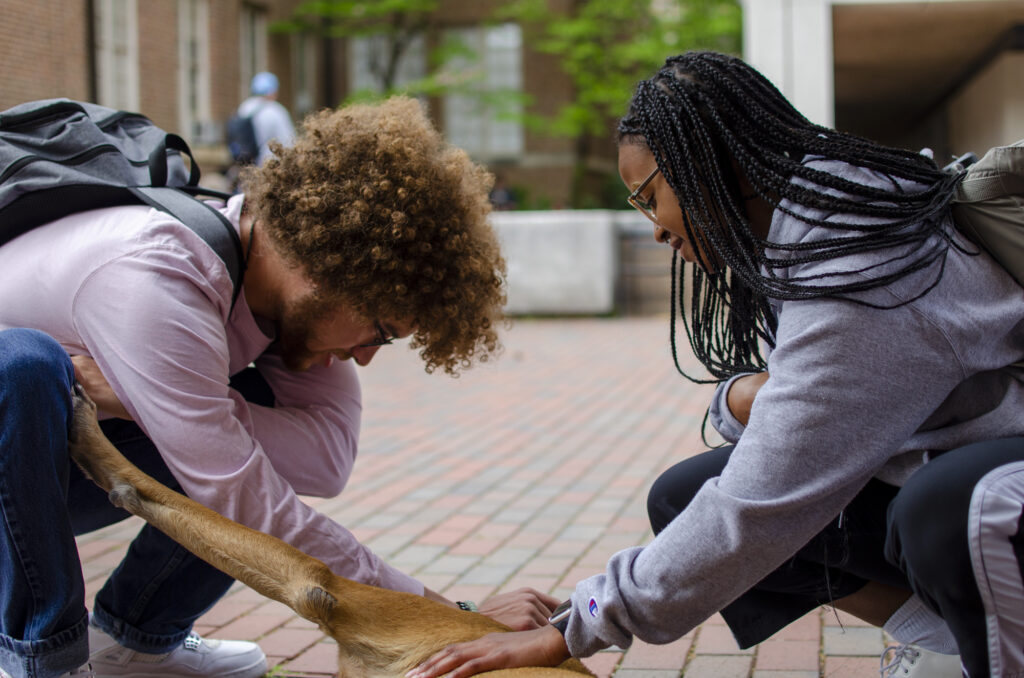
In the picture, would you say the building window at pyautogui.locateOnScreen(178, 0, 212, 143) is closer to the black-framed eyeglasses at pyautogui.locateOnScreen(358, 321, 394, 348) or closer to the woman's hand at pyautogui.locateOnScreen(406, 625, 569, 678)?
the black-framed eyeglasses at pyautogui.locateOnScreen(358, 321, 394, 348)

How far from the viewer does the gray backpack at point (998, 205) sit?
5.70 feet

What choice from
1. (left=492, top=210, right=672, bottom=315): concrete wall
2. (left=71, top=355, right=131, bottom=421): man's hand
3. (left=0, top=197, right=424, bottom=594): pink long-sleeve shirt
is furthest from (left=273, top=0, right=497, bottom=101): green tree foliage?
(left=71, top=355, right=131, bottom=421): man's hand

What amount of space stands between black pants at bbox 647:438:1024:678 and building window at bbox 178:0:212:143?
47.2 feet

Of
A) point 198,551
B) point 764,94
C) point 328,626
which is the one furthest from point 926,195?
point 198,551

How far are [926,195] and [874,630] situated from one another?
1.50 metres

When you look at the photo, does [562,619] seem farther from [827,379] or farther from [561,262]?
[561,262]

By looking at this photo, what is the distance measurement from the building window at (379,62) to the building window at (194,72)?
22.1 feet

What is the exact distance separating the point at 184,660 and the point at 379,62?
21801 mm

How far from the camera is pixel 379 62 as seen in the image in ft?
75.9

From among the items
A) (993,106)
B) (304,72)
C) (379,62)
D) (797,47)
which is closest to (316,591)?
(797,47)

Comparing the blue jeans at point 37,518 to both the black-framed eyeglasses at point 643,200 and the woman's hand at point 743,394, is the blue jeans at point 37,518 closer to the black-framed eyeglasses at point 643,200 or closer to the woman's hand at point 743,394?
the black-framed eyeglasses at point 643,200

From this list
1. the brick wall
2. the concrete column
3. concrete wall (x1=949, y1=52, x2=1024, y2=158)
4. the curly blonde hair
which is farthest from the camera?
the brick wall

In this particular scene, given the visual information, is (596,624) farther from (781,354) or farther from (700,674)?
(700,674)

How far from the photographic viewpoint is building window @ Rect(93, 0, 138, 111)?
13.8 metres
